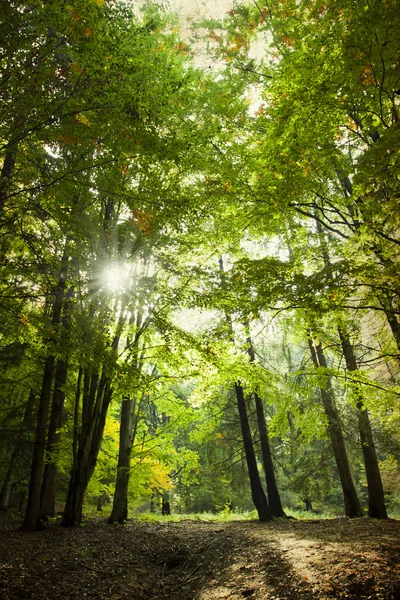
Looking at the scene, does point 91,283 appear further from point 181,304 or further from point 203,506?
point 203,506

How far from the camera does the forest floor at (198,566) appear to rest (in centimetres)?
369

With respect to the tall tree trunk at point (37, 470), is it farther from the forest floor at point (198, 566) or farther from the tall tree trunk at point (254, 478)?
the tall tree trunk at point (254, 478)

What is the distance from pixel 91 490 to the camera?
11734 mm

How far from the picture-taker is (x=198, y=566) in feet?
19.8

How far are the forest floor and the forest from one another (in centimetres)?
215

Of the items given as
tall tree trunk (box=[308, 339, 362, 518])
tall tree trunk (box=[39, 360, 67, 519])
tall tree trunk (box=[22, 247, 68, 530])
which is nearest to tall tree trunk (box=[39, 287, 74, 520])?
tall tree trunk (box=[39, 360, 67, 519])

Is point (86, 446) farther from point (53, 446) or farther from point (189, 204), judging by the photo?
point (189, 204)

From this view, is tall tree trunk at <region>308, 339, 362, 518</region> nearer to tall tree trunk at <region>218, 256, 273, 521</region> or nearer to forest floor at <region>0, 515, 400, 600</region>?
tall tree trunk at <region>218, 256, 273, 521</region>

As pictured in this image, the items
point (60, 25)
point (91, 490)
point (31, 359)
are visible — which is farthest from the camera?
point (91, 490)

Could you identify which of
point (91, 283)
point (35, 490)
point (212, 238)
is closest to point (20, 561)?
point (35, 490)

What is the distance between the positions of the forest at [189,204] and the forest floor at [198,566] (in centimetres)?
215

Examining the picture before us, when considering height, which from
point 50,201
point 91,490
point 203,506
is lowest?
point 203,506

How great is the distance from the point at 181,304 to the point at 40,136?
4.48 meters

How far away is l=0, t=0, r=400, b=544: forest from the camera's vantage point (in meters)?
4.18
